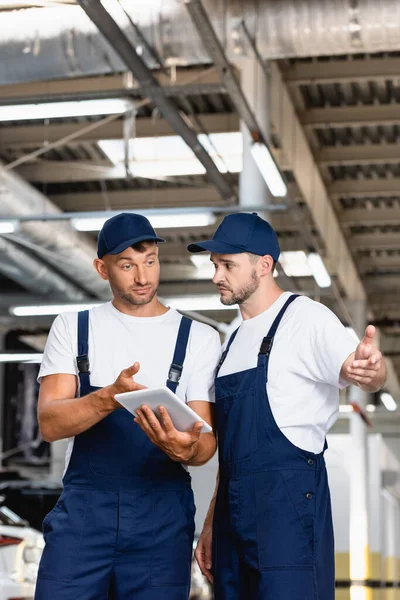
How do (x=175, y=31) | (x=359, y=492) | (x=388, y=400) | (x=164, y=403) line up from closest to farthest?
(x=164, y=403) < (x=175, y=31) < (x=359, y=492) < (x=388, y=400)

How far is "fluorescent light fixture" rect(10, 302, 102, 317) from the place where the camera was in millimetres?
11750

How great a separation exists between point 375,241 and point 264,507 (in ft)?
44.1

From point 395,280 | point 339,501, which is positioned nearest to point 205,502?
point 339,501

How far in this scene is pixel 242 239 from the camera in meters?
2.87

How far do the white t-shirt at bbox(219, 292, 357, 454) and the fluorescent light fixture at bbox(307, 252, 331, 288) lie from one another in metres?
7.42

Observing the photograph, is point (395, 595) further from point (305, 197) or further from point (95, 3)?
point (95, 3)

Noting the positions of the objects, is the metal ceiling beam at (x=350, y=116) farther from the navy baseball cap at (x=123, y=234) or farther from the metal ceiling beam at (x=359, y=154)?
the navy baseball cap at (x=123, y=234)

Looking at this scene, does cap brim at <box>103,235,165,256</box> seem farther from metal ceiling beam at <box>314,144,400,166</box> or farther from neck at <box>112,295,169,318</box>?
metal ceiling beam at <box>314,144,400,166</box>

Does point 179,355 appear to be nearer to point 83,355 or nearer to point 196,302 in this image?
point 83,355

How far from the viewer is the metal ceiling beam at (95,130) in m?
11.1

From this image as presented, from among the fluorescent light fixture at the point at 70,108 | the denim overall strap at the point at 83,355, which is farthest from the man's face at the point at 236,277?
the fluorescent light fixture at the point at 70,108

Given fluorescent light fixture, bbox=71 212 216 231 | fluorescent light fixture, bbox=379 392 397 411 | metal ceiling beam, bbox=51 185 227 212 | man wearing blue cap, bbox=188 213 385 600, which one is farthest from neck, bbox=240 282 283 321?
fluorescent light fixture, bbox=379 392 397 411

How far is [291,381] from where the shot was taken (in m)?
2.72

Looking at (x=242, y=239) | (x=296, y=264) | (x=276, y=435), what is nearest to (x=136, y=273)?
(x=242, y=239)
